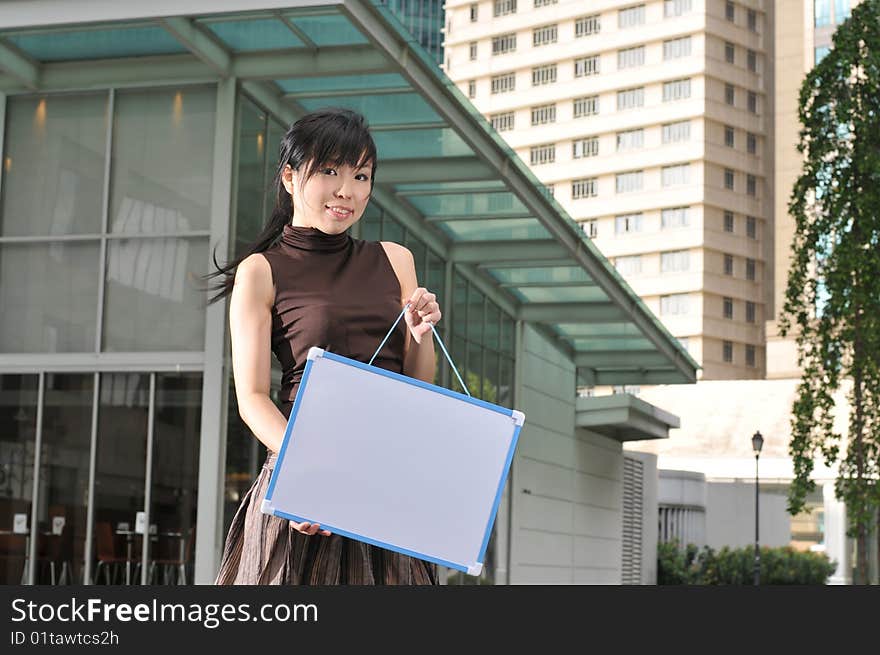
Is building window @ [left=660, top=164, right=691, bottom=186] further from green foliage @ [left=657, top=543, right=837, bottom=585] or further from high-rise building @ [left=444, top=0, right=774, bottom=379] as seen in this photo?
green foliage @ [left=657, top=543, right=837, bottom=585]

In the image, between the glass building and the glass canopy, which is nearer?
the glass canopy

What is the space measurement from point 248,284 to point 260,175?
37.2 ft

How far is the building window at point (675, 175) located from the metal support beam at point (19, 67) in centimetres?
7854

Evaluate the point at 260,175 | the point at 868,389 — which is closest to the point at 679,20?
the point at 868,389

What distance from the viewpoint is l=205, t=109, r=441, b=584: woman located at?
222 centimetres

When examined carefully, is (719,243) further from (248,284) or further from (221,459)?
(248,284)

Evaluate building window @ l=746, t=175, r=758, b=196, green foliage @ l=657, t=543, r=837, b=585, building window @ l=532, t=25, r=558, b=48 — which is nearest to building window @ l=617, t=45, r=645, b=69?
building window @ l=532, t=25, r=558, b=48

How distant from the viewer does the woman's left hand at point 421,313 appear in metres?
2.28

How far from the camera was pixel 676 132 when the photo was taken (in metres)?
90.1

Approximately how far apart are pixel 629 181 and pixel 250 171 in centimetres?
7984

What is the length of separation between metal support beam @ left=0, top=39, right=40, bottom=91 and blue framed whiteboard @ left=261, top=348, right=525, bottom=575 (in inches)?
467

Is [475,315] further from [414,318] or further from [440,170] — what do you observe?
[414,318]

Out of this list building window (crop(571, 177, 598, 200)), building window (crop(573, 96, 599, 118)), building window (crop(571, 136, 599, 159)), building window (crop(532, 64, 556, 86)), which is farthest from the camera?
building window (crop(532, 64, 556, 86))

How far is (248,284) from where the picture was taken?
233 cm
